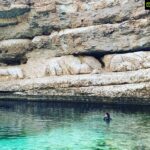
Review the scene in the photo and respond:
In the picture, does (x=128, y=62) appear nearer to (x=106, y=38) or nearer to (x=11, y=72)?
(x=106, y=38)

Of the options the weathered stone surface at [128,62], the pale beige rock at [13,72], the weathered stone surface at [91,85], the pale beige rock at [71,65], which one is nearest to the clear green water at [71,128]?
the weathered stone surface at [91,85]

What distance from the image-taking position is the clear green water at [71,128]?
77.0 ft

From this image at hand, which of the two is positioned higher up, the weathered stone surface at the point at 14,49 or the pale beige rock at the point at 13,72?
the weathered stone surface at the point at 14,49

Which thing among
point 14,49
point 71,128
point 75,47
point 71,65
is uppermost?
point 14,49

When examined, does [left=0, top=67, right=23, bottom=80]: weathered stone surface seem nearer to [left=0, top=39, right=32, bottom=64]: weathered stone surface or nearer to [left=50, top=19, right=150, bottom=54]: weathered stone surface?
[left=0, top=39, right=32, bottom=64]: weathered stone surface

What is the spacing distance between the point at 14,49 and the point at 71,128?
16089 mm

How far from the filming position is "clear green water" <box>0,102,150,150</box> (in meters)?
23.5

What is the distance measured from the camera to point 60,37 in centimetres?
3853

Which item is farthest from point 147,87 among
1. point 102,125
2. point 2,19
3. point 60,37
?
point 2,19

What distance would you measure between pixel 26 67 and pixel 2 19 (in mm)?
5499

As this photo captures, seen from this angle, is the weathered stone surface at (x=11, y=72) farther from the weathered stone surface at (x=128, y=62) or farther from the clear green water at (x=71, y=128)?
the weathered stone surface at (x=128, y=62)

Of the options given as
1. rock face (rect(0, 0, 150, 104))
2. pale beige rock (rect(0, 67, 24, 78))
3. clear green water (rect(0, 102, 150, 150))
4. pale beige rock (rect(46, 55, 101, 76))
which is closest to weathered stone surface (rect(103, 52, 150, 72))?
rock face (rect(0, 0, 150, 104))

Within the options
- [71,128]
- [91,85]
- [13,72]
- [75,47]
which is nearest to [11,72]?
[13,72]

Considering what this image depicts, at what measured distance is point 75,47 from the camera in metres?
38.2
